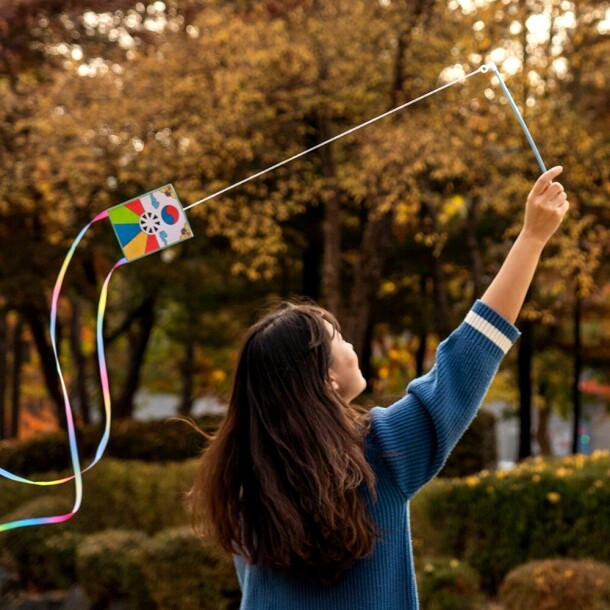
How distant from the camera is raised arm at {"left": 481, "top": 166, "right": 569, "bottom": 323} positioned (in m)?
1.94

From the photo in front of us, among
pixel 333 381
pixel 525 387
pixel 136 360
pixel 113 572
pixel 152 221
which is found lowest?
pixel 525 387

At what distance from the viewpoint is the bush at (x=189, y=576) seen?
6309mm

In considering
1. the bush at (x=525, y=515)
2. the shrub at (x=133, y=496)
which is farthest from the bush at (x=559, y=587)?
the shrub at (x=133, y=496)

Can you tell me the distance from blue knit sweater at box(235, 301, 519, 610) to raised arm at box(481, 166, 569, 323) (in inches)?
2.1

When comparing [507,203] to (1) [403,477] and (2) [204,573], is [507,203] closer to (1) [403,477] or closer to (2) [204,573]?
(2) [204,573]

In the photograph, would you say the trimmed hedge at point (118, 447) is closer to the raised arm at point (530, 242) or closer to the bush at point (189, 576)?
the bush at point (189, 576)

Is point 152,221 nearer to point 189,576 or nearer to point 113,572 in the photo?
point 189,576

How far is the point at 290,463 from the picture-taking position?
6.36ft

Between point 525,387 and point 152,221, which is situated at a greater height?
point 152,221

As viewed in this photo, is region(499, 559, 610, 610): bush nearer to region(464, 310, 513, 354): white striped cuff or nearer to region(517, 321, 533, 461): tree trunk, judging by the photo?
region(464, 310, 513, 354): white striped cuff

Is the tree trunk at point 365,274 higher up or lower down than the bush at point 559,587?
higher up

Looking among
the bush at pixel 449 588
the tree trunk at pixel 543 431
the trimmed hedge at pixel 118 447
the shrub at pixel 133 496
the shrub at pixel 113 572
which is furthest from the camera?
the tree trunk at pixel 543 431

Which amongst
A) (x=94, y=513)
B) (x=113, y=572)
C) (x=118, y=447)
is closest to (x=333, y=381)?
(x=113, y=572)

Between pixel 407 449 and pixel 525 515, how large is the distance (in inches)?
166
